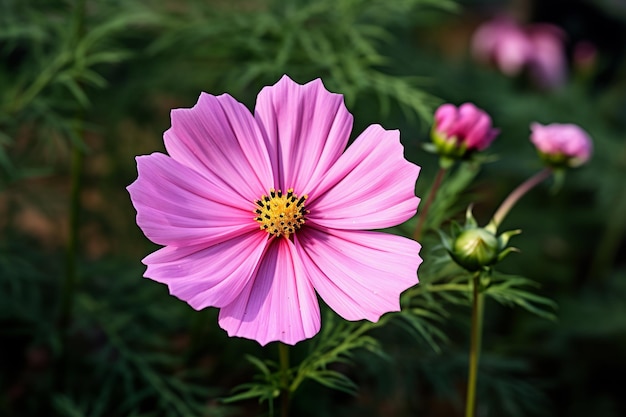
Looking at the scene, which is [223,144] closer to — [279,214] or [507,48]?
[279,214]

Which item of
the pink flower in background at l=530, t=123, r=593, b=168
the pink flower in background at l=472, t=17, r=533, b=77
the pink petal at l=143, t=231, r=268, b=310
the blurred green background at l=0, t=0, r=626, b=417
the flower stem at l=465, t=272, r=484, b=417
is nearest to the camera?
the pink petal at l=143, t=231, r=268, b=310

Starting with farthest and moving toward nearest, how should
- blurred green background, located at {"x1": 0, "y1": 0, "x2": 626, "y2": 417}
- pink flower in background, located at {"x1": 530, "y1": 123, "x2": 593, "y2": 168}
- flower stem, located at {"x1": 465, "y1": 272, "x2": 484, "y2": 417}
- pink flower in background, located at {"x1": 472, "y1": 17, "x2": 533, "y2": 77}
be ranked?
Answer: pink flower in background, located at {"x1": 472, "y1": 17, "x2": 533, "y2": 77}, blurred green background, located at {"x1": 0, "y1": 0, "x2": 626, "y2": 417}, pink flower in background, located at {"x1": 530, "y1": 123, "x2": 593, "y2": 168}, flower stem, located at {"x1": 465, "y1": 272, "x2": 484, "y2": 417}

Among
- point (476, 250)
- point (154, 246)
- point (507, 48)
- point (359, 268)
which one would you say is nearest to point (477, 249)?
point (476, 250)

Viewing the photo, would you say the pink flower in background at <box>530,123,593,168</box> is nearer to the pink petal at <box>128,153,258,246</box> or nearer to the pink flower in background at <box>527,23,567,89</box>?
the pink petal at <box>128,153,258,246</box>

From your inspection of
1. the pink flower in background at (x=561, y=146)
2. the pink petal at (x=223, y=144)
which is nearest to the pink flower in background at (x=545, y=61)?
the pink flower in background at (x=561, y=146)

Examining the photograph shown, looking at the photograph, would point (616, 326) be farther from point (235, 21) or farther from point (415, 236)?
point (235, 21)

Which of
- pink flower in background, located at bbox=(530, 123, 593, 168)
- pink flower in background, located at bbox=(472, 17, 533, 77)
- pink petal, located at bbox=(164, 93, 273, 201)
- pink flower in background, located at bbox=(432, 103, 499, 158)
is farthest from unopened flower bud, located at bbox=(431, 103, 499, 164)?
pink flower in background, located at bbox=(472, 17, 533, 77)

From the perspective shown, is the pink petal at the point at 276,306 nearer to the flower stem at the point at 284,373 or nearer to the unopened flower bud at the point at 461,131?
the flower stem at the point at 284,373
